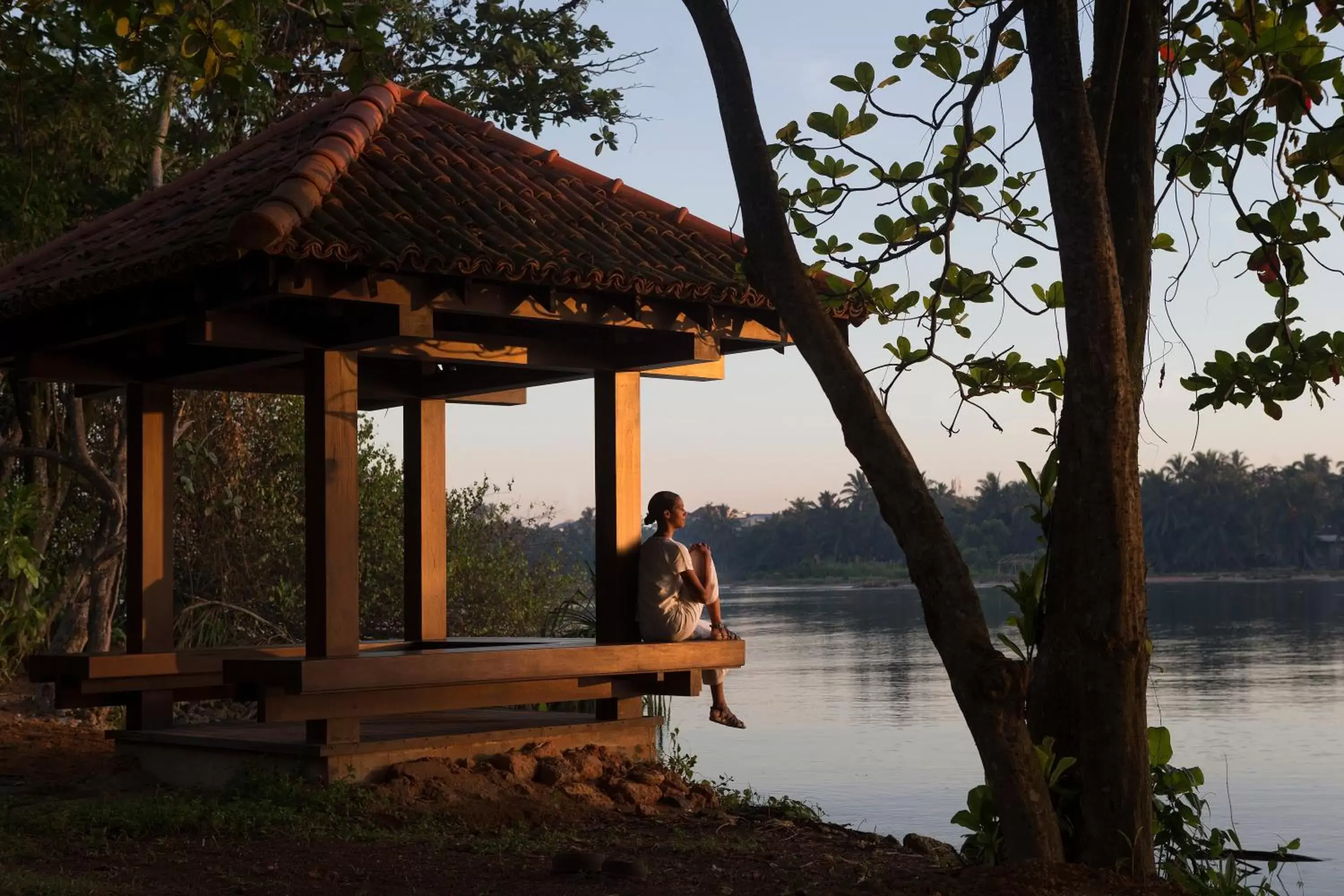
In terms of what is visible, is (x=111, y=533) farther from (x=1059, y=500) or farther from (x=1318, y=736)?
(x=1318, y=736)

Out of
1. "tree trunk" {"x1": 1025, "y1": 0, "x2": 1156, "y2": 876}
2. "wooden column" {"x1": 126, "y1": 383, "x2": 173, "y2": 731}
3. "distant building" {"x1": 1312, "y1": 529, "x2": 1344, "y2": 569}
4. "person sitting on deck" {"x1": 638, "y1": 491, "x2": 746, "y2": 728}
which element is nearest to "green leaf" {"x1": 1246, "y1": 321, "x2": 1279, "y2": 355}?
"tree trunk" {"x1": 1025, "y1": 0, "x2": 1156, "y2": 876}

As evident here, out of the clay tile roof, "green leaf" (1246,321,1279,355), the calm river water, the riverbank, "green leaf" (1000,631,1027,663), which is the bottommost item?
the calm river water

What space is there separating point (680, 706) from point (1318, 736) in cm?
938

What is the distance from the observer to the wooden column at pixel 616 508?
8844 mm

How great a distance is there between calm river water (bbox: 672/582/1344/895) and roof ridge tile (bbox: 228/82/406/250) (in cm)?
484

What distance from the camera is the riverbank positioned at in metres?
5.97

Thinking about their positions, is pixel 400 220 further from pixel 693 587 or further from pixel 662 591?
pixel 693 587

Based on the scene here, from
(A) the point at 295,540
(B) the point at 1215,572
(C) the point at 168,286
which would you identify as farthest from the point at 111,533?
(B) the point at 1215,572

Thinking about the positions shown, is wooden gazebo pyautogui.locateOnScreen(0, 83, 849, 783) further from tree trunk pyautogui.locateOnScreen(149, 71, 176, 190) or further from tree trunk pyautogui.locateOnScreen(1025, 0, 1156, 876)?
tree trunk pyautogui.locateOnScreen(149, 71, 176, 190)

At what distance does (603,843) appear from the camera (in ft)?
23.3

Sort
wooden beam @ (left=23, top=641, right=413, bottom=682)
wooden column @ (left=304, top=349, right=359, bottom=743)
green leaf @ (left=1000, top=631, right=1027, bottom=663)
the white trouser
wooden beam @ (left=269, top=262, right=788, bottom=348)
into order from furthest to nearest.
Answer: the white trouser, wooden beam @ (left=23, top=641, right=413, bottom=682), wooden column @ (left=304, top=349, right=359, bottom=743), wooden beam @ (left=269, top=262, right=788, bottom=348), green leaf @ (left=1000, top=631, right=1027, bottom=663)

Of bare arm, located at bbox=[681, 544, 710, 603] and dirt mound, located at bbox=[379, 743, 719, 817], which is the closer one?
dirt mound, located at bbox=[379, 743, 719, 817]

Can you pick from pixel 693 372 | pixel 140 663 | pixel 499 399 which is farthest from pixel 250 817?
pixel 499 399

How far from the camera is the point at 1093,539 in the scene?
5730 mm
